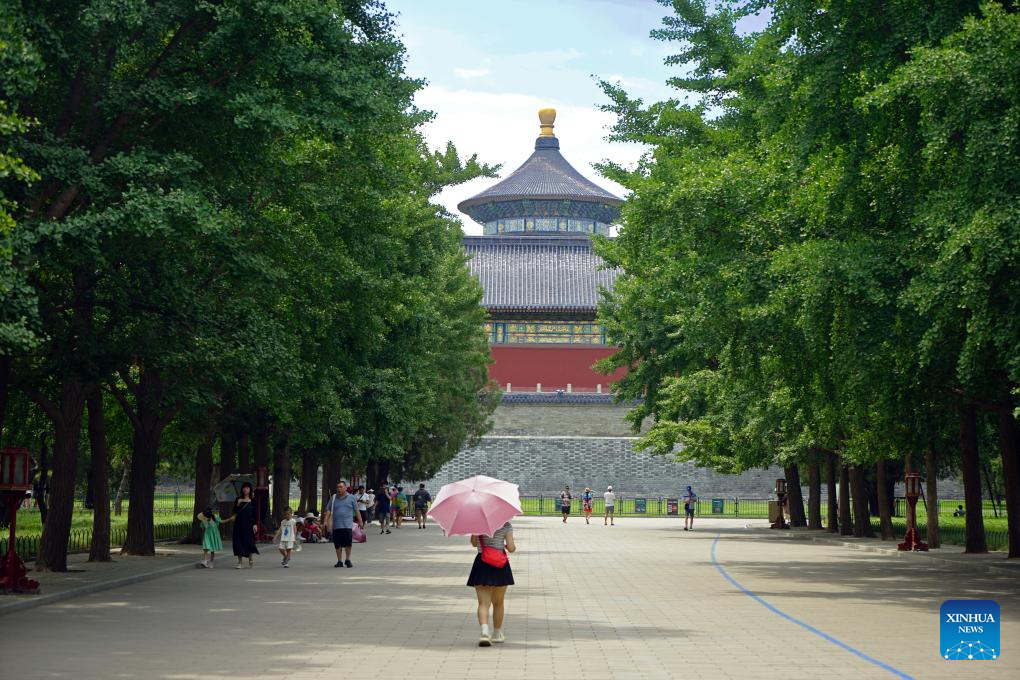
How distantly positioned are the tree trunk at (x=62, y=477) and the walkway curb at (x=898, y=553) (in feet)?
49.1

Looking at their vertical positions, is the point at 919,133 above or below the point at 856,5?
below

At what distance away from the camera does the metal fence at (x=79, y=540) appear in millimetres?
25562

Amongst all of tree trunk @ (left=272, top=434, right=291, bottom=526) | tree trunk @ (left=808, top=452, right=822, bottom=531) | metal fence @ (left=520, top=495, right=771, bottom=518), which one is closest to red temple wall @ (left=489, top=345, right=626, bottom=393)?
metal fence @ (left=520, top=495, right=771, bottom=518)

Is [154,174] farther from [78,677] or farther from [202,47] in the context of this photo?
[78,677]

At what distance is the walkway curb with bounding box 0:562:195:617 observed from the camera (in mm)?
16183

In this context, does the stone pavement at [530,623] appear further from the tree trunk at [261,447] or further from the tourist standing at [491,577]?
the tree trunk at [261,447]

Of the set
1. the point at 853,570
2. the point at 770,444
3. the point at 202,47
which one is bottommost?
the point at 853,570

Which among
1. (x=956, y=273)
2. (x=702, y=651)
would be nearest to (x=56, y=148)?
(x=702, y=651)

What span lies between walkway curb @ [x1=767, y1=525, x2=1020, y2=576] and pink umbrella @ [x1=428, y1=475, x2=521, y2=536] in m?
13.3

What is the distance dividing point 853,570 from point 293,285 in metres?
10.8

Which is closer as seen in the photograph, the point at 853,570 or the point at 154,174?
the point at 154,174

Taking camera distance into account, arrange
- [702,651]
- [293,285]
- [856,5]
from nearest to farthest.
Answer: [702,651]
[856,5]
[293,285]

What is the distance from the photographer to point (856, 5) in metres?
18.2

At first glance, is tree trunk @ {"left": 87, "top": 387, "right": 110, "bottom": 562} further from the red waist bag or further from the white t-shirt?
the red waist bag
